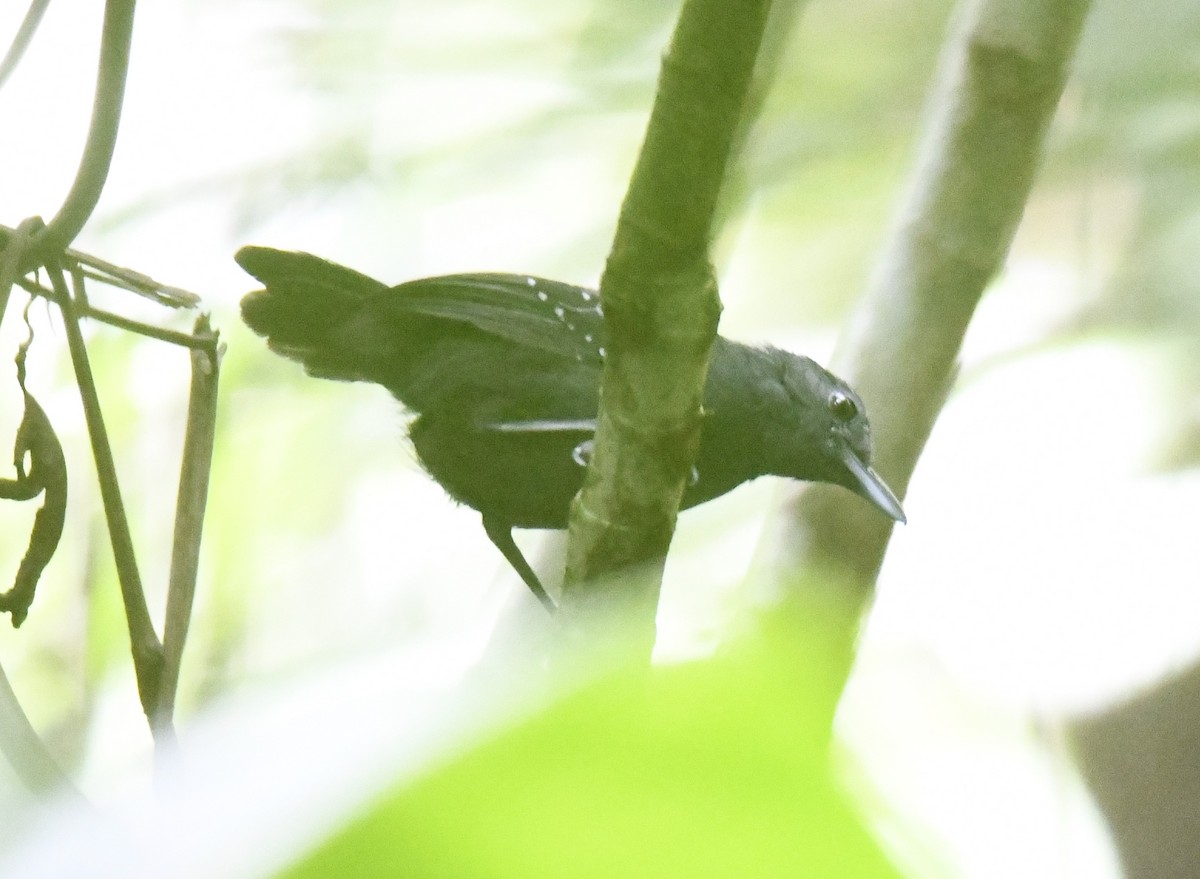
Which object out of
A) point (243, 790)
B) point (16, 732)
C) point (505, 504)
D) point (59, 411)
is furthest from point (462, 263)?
point (243, 790)

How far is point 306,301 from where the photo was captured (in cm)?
88

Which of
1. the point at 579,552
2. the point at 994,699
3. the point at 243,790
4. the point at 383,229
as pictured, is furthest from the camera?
the point at 383,229

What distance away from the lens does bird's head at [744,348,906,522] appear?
2.92 feet

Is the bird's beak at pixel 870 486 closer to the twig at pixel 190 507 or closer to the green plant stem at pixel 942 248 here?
the green plant stem at pixel 942 248

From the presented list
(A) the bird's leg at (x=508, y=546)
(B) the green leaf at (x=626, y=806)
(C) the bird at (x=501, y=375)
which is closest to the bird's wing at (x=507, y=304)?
(C) the bird at (x=501, y=375)

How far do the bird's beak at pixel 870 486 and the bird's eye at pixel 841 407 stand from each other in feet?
0.08

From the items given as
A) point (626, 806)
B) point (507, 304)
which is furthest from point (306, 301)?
point (626, 806)

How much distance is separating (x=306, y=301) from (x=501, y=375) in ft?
0.51

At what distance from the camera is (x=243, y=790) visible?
0.23 metres

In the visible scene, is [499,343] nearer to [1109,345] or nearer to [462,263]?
[462,263]

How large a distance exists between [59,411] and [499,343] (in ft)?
1.05

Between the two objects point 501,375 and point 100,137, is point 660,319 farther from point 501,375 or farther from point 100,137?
point 100,137

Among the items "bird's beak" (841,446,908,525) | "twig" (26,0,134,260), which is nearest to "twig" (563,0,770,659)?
"bird's beak" (841,446,908,525)

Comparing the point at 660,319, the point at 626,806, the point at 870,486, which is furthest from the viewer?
the point at 870,486
